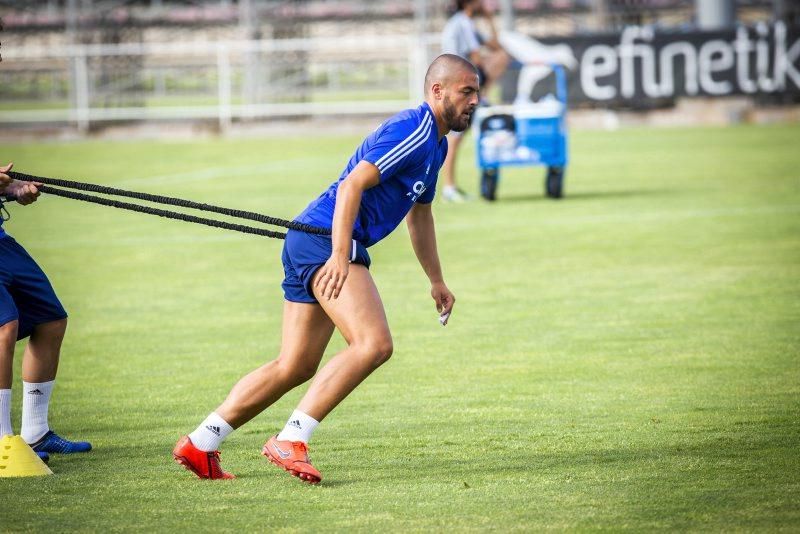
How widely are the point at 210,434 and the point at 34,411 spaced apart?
1.16m

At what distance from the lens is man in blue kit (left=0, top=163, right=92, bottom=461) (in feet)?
20.6

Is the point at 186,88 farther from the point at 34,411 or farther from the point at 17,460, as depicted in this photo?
the point at 17,460

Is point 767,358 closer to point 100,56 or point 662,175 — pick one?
point 662,175

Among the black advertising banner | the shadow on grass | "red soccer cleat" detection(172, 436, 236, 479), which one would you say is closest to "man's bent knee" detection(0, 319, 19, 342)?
"red soccer cleat" detection(172, 436, 236, 479)

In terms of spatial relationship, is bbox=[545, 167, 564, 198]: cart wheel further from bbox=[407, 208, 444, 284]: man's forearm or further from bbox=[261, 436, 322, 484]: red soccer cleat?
bbox=[261, 436, 322, 484]: red soccer cleat

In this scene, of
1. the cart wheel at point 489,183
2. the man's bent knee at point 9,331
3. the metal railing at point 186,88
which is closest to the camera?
the man's bent knee at point 9,331

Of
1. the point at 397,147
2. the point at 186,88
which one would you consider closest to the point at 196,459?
the point at 397,147

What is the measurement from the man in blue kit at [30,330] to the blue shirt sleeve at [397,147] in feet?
5.36

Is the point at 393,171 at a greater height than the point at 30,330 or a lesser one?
greater

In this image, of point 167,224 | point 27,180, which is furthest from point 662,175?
point 27,180

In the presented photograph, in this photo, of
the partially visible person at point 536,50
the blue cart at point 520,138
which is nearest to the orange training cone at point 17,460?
the blue cart at point 520,138

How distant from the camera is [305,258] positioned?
5.87 metres

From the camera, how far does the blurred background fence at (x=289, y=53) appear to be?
30.1m

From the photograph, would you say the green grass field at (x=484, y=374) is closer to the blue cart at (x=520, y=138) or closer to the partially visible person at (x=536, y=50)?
the blue cart at (x=520, y=138)
